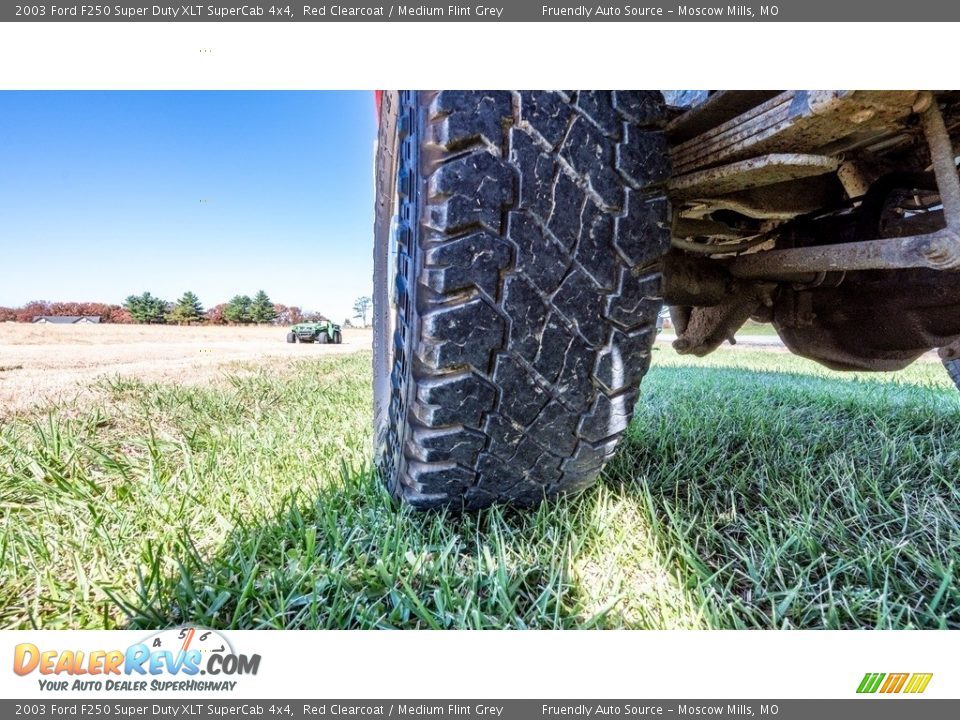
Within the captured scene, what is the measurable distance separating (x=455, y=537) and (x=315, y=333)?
206cm

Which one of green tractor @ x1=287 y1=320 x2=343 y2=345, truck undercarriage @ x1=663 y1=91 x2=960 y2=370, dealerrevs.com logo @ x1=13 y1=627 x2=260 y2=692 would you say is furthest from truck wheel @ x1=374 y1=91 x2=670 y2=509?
green tractor @ x1=287 y1=320 x2=343 y2=345

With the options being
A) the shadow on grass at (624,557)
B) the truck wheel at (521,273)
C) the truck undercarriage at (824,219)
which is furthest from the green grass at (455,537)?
the truck undercarriage at (824,219)

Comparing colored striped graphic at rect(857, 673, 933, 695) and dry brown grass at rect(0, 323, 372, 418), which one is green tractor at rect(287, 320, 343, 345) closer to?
dry brown grass at rect(0, 323, 372, 418)

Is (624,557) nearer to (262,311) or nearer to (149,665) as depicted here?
(149,665)

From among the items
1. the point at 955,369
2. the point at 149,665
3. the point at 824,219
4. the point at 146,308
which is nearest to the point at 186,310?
the point at 146,308

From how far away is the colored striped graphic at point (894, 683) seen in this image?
553 millimetres

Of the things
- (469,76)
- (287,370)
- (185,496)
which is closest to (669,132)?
(469,76)

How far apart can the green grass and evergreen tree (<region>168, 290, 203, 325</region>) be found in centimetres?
31

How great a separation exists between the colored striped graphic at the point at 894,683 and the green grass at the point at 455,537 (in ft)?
0.20

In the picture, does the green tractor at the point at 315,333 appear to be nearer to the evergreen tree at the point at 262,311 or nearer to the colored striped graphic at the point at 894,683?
the evergreen tree at the point at 262,311

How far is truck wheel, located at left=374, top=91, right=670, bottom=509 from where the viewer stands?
0.51m

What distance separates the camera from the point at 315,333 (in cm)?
249

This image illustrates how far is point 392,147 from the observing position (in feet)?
2.65

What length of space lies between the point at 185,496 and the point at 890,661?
112cm
